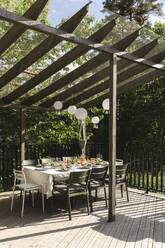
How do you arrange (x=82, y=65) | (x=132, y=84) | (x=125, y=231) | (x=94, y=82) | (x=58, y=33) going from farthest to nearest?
1. (x=132, y=84)
2. (x=94, y=82)
3. (x=82, y=65)
4. (x=125, y=231)
5. (x=58, y=33)

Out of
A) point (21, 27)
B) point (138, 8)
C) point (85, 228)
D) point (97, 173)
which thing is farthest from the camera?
point (138, 8)

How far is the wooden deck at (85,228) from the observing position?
4014 millimetres

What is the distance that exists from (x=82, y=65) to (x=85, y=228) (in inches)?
137

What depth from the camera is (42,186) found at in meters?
5.60

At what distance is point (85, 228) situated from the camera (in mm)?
4625

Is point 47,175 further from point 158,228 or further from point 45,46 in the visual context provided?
point 45,46

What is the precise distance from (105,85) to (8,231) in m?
4.60

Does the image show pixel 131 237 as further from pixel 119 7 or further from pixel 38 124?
pixel 119 7

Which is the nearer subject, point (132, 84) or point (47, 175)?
point (47, 175)

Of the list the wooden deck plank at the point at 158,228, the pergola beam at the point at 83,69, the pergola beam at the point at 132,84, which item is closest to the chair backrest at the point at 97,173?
the wooden deck plank at the point at 158,228

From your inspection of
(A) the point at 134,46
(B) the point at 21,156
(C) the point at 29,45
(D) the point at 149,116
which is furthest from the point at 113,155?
(D) the point at 149,116

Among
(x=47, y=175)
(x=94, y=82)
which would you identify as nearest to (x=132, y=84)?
(x=94, y=82)

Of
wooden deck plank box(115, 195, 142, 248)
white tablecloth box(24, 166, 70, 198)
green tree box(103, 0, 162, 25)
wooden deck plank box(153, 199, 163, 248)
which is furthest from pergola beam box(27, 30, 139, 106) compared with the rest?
green tree box(103, 0, 162, 25)

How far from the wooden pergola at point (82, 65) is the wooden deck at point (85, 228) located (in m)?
0.49
